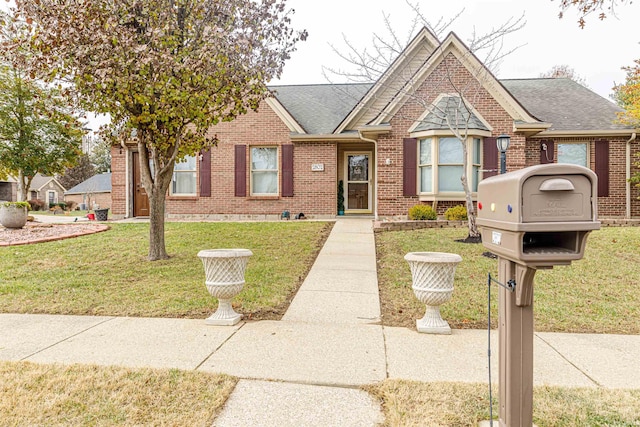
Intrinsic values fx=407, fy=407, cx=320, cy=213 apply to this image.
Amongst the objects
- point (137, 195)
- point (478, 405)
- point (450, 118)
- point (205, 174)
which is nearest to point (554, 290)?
point (478, 405)

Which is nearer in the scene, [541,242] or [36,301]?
[541,242]

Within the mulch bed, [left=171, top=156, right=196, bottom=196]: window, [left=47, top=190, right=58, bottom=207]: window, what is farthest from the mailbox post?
[left=47, top=190, right=58, bottom=207]: window

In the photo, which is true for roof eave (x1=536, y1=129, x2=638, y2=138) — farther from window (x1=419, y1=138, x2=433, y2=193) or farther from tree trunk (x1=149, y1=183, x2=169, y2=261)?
tree trunk (x1=149, y1=183, x2=169, y2=261)

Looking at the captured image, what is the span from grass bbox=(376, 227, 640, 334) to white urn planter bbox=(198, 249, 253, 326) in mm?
1715

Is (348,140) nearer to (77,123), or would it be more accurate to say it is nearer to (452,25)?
(452,25)

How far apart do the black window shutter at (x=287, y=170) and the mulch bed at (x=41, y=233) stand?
5318 mm

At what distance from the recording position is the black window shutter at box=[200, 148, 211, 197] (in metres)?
13.5

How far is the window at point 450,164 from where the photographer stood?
11.4 metres

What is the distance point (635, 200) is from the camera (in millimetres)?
12578

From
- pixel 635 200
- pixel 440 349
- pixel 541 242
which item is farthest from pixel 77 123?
pixel 635 200

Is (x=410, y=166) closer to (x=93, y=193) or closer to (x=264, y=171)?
(x=264, y=171)

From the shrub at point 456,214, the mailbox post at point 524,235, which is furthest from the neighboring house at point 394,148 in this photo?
the mailbox post at point 524,235

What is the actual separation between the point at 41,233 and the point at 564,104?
54.8 ft

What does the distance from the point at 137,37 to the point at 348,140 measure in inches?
312
